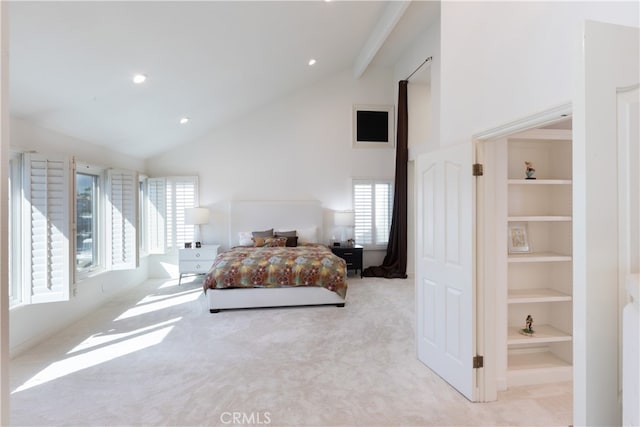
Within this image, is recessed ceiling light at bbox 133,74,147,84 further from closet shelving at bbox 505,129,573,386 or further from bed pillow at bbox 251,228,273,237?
closet shelving at bbox 505,129,573,386

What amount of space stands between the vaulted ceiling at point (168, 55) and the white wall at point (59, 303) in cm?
15

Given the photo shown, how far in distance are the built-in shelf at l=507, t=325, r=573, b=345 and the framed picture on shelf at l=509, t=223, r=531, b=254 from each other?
0.68 meters

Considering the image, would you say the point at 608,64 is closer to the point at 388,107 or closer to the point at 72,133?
the point at 72,133

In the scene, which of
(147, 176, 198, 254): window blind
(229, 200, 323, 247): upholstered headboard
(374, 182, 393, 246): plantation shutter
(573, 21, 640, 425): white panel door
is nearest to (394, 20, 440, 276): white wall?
(374, 182, 393, 246): plantation shutter

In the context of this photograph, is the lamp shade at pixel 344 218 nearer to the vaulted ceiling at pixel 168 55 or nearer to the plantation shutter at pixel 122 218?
the vaulted ceiling at pixel 168 55

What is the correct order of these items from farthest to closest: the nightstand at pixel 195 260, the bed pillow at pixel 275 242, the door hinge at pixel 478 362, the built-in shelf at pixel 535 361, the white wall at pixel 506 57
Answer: the bed pillow at pixel 275 242
the nightstand at pixel 195 260
the built-in shelf at pixel 535 361
the door hinge at pixel 478 362
the white wall at pixel 506 57

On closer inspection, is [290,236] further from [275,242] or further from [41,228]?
[41,228]

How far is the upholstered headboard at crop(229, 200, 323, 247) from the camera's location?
624 centimetres

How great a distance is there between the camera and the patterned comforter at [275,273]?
13.7ft

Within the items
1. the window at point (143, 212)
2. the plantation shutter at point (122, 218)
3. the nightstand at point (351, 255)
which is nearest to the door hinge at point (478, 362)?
the nightstand at point (351, 255)

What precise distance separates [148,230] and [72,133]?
2542 millimetres

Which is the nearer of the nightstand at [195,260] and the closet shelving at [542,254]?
the closet shelving at [542,254]

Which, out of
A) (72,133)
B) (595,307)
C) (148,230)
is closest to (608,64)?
(595,307)

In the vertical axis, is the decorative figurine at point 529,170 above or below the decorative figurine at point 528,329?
above
